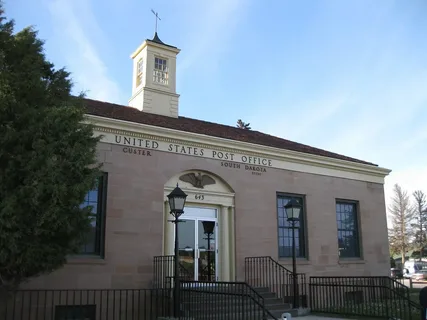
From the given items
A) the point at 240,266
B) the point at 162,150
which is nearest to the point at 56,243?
the point at 162,150

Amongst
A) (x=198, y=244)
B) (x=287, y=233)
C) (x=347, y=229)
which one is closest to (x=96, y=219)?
(x=198, y=244)

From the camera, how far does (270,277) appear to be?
16.0m

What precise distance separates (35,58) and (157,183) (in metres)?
5.67

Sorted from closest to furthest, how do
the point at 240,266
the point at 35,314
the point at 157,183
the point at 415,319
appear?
the point at 35,314, the point at 415,319, the point at 157,183, the point at 240,266

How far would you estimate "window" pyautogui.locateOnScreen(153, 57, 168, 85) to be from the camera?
63.2 ft

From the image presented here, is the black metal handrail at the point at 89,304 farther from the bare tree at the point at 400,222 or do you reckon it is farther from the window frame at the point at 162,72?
the bare tree at the point at 400,222

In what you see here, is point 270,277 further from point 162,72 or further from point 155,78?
point 162,72

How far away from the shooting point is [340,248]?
18.7m

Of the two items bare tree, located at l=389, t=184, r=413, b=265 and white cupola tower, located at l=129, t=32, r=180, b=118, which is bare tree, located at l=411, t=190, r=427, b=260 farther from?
white cupola tower, located at l=129, t=32, r=180, b=118

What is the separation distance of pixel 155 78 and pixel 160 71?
0.43m

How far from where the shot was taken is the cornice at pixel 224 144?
45.6ft

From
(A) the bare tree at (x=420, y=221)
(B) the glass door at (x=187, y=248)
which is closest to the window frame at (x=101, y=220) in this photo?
(B) the glass door at (x=187, y=248)

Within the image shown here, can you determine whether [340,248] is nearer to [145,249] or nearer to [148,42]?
[145,249]

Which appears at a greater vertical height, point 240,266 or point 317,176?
point 317,176
